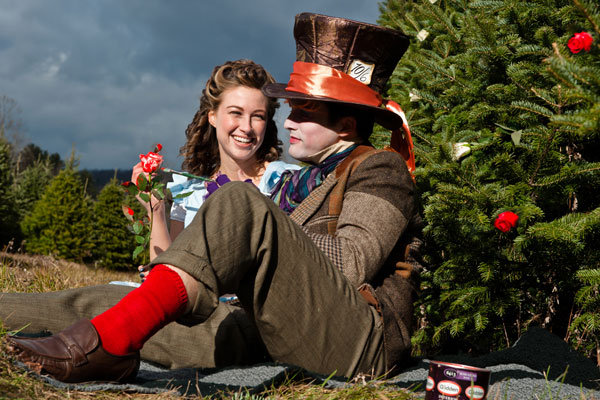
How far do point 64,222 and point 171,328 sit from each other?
44.4 ft

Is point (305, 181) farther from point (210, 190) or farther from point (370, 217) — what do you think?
point (210, 190)

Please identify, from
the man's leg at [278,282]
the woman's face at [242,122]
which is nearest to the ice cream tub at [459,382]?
the man's leg at [278,282]

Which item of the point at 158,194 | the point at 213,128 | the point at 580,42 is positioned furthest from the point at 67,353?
the point at 213,128

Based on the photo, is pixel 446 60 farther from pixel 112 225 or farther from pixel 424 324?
pixel 112 225

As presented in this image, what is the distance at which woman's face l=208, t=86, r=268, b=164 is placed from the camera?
3.77 metres

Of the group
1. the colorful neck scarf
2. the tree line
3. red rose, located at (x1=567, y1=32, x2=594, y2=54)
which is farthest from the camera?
the tree line

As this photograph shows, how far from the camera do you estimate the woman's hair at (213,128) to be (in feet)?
12.6

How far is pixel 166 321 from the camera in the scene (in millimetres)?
1787

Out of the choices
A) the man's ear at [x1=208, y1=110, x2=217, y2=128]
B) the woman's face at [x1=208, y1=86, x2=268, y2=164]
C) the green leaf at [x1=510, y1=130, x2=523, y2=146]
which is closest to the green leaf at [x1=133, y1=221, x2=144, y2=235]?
the woman's face at [x1=208, y1=86, x2=268, y2=164]

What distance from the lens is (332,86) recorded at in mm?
2879

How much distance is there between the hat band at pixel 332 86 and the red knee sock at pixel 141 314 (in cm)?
147

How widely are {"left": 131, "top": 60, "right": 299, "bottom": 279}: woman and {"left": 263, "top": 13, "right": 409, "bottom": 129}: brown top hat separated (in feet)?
2.38

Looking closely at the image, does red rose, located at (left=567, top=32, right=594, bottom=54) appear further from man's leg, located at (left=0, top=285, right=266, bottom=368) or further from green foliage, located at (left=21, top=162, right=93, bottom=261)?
green foliage, located at (left=21, top=162, right=93, bottom=261)

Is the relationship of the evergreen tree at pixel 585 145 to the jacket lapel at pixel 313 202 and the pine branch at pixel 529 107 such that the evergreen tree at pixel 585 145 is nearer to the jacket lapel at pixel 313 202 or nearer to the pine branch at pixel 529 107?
the pine branch at pixel 529 107
